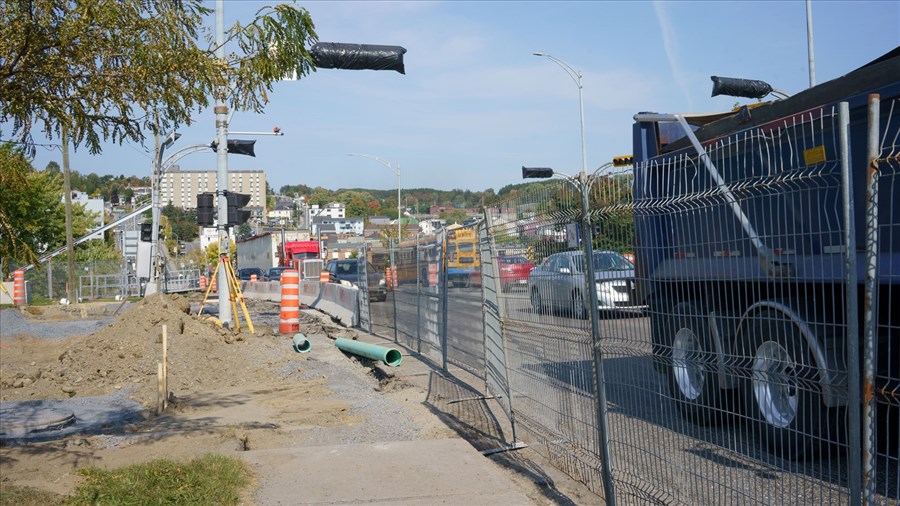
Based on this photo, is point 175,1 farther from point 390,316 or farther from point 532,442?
point 390,316

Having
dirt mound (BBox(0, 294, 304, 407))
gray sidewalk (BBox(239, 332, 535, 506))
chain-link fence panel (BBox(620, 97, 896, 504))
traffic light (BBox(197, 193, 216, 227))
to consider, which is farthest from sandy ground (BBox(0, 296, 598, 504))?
traffic light (BBox(197, 193, 216, 227))

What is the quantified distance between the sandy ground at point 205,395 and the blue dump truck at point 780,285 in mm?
2071

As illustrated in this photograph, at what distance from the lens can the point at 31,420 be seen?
866 cm

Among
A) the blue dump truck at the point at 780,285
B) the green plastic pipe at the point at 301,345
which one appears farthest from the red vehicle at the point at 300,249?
the blue dump truck at the point at 780,285

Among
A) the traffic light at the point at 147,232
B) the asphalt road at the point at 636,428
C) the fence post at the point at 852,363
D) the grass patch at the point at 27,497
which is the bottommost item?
the grass patch at the point at 27,497

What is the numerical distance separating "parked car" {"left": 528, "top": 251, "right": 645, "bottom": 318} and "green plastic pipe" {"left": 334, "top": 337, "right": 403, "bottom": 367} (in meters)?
6.07

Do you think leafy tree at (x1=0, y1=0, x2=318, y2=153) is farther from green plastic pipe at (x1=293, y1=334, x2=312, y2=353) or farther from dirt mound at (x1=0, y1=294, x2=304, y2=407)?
green plastic pipe at (x1=293, y1=334, x2=312, y2=353)

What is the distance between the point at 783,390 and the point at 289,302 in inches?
591

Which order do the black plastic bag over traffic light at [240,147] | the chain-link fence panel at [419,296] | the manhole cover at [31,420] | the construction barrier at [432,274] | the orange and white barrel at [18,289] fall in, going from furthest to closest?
1. the orange and white barrel at [18,289]
2. the black plastic bag over traffic light at [240,147]
3. the construction barrier at [432,274]
4. the chain-link fence panel at [419,296]
5. the manhole cover at [31,420]

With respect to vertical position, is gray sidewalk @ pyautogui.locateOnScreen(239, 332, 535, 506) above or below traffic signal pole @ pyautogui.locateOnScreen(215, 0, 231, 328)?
below

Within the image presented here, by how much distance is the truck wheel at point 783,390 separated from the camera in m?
3.51

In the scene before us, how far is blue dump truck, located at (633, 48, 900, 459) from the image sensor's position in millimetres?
3188

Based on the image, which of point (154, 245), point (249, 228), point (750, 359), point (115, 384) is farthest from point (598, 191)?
point (249, 228)

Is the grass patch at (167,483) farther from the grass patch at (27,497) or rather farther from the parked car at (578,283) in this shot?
the parked car at (578,283)
